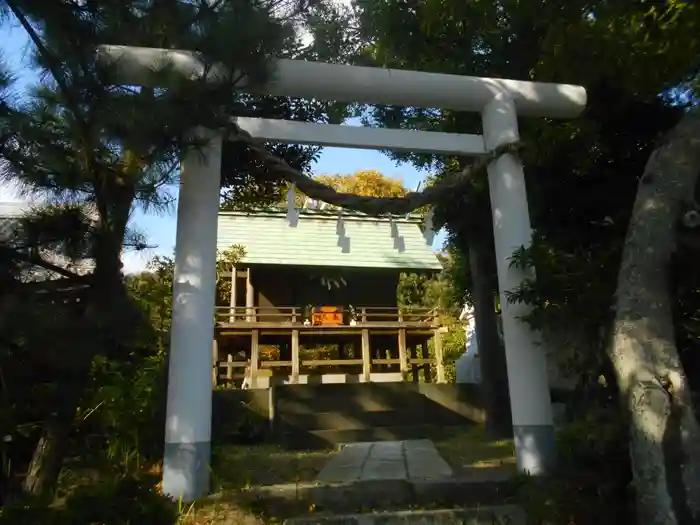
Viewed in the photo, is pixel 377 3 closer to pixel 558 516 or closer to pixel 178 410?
pixel 178 410

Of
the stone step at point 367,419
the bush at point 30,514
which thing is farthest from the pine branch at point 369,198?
the stone step at point 367,419

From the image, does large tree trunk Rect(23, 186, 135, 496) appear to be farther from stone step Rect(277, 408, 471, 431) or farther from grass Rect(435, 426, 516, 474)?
stone step Rect(277, 408, 471, 431)

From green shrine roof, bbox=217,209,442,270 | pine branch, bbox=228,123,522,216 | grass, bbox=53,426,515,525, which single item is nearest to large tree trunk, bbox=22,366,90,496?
grass, bbox=53,426,515,525

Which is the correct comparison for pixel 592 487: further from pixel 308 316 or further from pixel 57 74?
pixel 308 316

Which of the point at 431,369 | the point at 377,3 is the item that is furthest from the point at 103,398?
the point at 431,369

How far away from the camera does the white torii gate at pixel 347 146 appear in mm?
3922

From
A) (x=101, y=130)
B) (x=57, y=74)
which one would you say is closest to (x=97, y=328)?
(x=101, y=130)

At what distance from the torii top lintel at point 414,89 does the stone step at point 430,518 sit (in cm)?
298

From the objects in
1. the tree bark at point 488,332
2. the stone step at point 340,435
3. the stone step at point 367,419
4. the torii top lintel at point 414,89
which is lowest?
the stone step at point 340,435

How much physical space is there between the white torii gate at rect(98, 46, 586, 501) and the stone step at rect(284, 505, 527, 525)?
757 millimetres

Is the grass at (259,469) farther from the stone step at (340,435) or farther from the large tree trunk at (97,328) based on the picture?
the large tree trunk at (97,328)

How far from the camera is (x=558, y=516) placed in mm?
3365

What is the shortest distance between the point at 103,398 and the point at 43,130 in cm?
318

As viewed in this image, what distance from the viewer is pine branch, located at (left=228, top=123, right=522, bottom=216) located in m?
4.60
